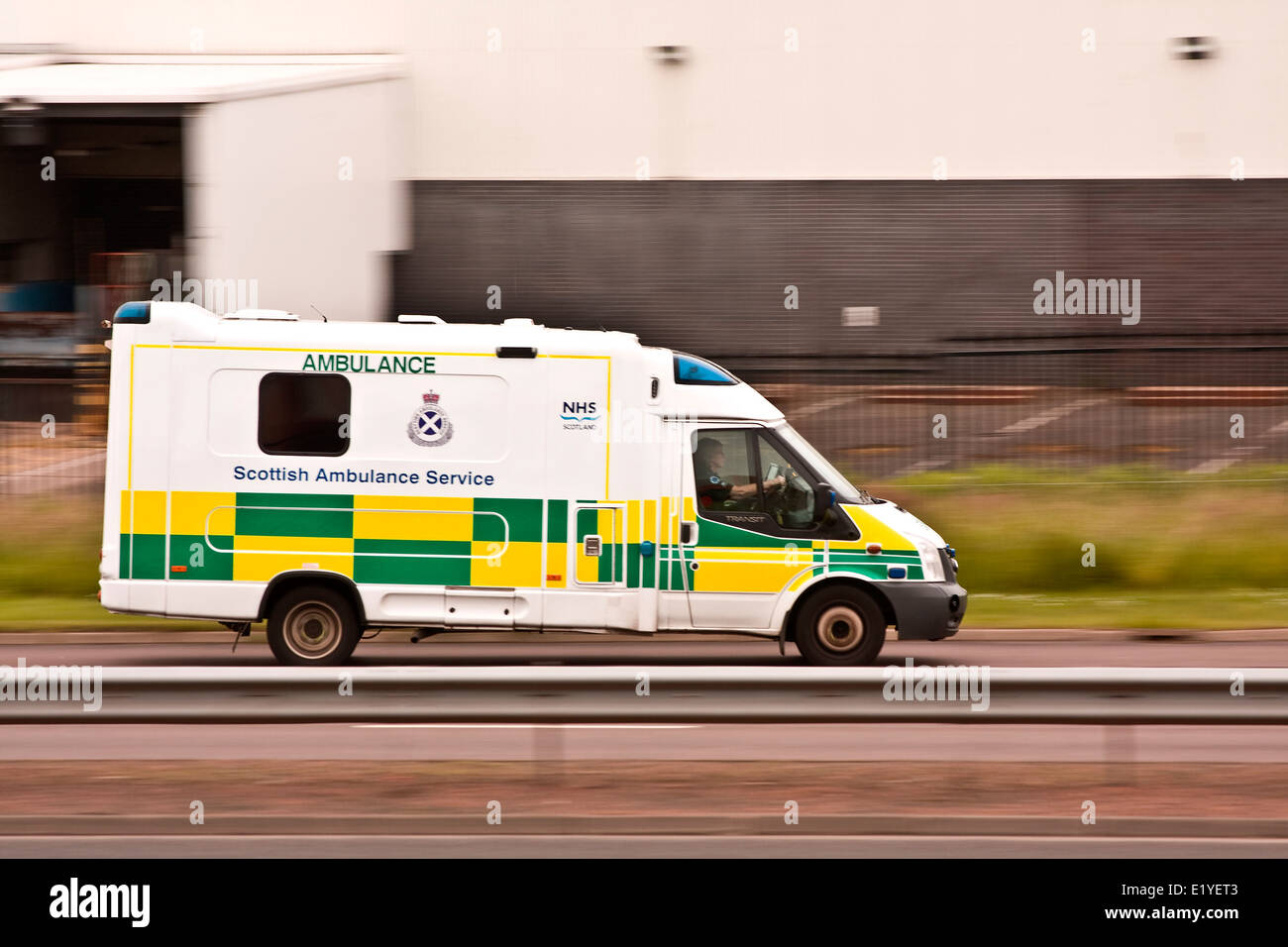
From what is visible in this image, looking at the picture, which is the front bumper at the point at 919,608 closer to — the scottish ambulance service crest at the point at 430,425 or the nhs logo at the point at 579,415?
the nhs logo at the point at 579,415

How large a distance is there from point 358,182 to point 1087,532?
507 inches

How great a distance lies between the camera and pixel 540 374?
37.1ft

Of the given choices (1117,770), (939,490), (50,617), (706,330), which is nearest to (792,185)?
(706,330)

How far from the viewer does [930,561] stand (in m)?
11.5

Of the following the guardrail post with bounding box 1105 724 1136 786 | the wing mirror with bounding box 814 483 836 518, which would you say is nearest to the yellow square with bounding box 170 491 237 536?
the wing mirror with bounding box 814 483 836 518

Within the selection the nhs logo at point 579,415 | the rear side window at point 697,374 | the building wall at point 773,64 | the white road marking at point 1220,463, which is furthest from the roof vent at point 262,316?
the building wall at point 773,64

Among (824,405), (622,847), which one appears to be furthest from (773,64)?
(622,847)

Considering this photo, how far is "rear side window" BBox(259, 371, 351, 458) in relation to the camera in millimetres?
11273

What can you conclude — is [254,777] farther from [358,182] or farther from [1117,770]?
[358,182]

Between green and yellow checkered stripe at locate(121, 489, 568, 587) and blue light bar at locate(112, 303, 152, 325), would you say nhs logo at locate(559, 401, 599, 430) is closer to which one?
green and yellow checkered stripe at locate(121, 489, 568, 587)

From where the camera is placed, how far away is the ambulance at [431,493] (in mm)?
11227

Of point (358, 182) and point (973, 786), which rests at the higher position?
point (358, 182)

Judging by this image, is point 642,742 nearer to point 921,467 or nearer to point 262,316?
point 262,316

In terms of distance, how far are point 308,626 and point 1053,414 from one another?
925cm
